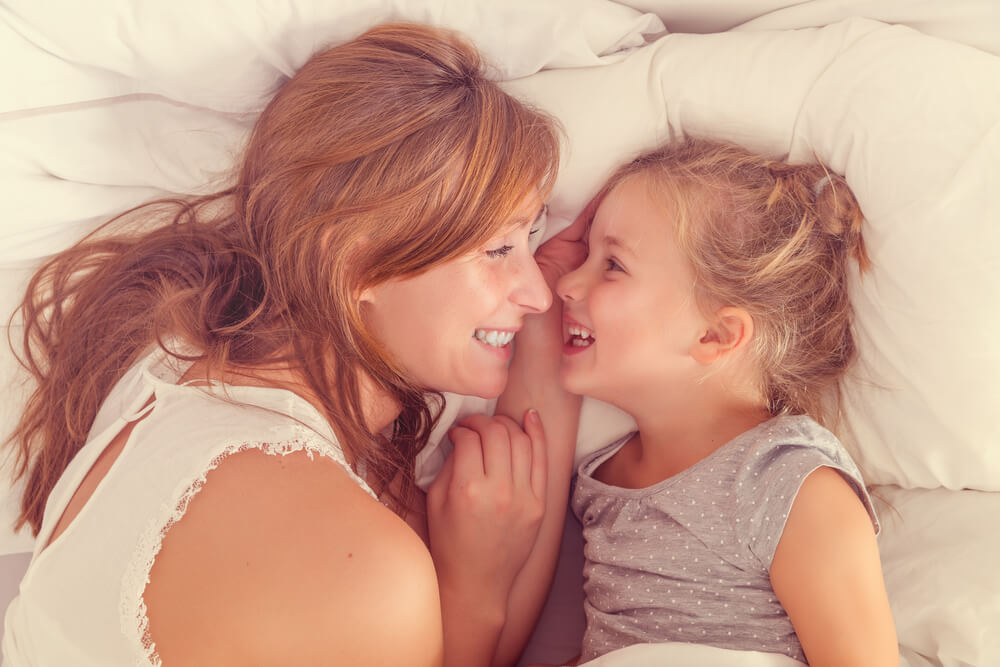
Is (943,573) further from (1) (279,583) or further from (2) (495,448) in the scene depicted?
(1) (279,583)

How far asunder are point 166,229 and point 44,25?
37 cm

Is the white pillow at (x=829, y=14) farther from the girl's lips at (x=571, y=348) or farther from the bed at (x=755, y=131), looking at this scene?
the girl's lips at (x=571, y=348)

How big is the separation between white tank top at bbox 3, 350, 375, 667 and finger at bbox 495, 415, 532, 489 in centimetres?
36

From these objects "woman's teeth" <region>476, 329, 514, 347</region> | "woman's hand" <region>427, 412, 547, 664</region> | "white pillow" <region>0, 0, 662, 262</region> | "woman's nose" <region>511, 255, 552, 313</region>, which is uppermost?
"white pillow" <region>0, 0, 662, 262</region>

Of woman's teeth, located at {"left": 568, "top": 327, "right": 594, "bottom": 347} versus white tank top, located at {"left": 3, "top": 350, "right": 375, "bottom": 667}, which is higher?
white tank top, located at {"left": 3, "top": 350, "right": 375, "bottom": 667}

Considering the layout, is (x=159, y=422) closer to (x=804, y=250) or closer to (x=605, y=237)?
(x=605, y=237)

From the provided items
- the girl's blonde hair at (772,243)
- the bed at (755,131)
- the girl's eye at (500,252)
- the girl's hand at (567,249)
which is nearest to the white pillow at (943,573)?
the bed at (755,131)

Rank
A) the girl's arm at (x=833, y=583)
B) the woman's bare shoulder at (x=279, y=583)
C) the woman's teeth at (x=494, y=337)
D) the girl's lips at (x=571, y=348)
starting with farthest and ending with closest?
the girl's lips at (x=571, y=348)
the woman's teeth at (x=494, y=337)
the girl's arm at (x=833, y=583)
the woman's bare shoulder at (x=279, y=583)

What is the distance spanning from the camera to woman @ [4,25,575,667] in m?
Result: 0.93

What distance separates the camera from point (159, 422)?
106cm

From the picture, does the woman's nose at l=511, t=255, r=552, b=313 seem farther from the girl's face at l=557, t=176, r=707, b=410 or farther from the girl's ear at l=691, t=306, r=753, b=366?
the girl's ear at l=691, t=306, r=753, b=366

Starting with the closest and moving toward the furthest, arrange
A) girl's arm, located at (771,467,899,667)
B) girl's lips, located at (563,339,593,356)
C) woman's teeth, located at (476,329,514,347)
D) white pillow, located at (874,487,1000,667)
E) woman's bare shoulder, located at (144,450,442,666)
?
woman's bare shoulder, located at (144,450,442,666)
girl's arm, located at (771,467,899,667)
white pillow, located at (874,487,1000,667)
woman's teeth, located at (476,329,514,347)
girl's lips, located at (563,339,593,356)

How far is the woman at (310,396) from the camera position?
3.07 ft

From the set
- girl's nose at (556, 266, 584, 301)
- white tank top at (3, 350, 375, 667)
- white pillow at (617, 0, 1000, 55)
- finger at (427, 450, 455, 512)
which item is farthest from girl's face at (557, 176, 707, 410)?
white tank top at (3, 350, 375, 667)
